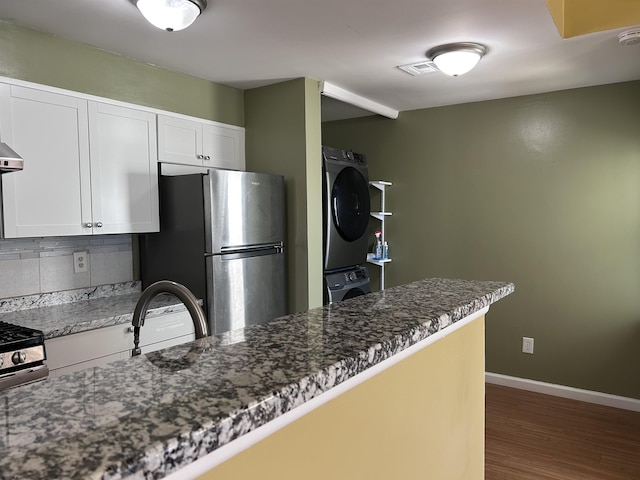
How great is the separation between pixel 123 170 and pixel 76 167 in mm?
286

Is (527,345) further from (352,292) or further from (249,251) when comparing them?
(249,251)

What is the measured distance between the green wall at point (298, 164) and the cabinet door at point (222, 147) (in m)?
0.18

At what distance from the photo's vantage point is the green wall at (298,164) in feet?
11.0

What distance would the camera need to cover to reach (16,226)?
239 cm

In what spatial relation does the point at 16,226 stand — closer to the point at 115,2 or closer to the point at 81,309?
the point at 81,309

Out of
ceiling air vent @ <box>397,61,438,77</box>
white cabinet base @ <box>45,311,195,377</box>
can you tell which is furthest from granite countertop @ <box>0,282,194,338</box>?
ceiling air vent @ <box>397,61,438,77</box>

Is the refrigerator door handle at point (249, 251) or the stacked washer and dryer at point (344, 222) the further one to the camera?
the stacked washer and dryer at point (344, 222)

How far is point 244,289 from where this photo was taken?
309cm

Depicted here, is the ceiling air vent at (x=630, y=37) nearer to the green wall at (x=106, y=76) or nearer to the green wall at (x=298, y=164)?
the green wall at (x=298, y=164)

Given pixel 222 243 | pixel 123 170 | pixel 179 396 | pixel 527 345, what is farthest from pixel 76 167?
pixel 527 345

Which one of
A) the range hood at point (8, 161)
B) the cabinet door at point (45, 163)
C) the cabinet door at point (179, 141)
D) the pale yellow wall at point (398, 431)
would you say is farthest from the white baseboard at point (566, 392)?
the range hood at point (8, 161)

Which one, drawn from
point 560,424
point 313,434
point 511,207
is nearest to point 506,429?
point 560,424

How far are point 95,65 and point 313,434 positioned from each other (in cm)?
263

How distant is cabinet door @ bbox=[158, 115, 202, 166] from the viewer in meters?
3.08
